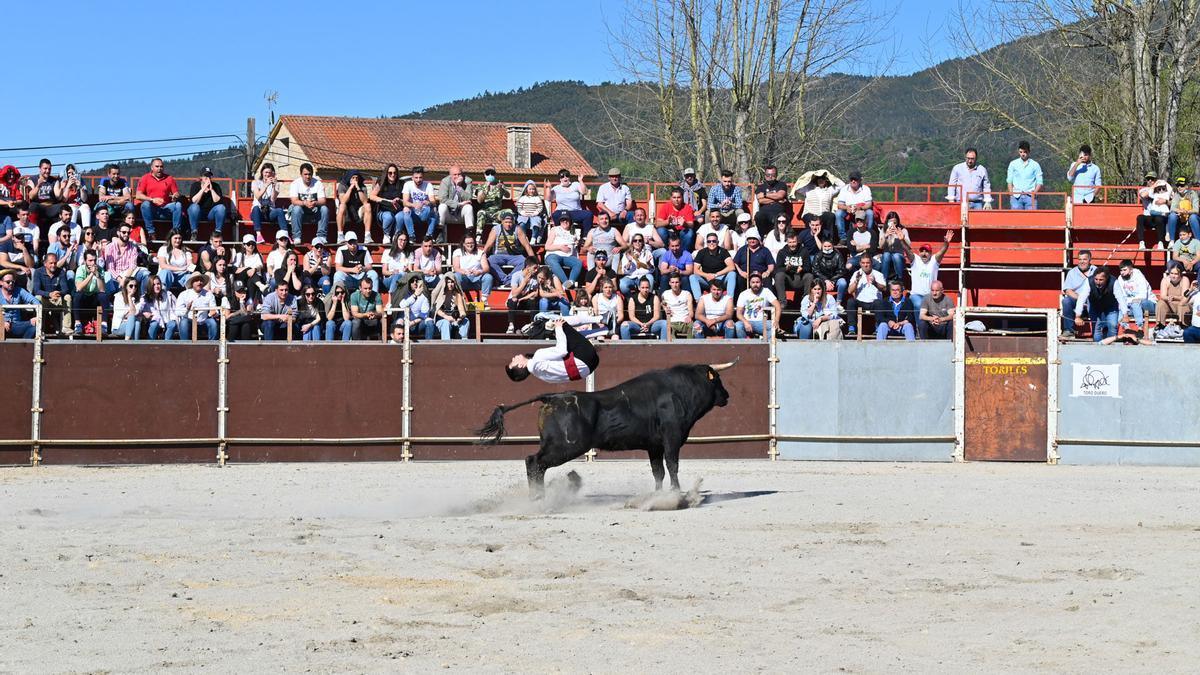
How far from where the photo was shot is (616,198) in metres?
25.2

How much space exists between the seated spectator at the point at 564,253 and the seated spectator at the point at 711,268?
5.67 ft

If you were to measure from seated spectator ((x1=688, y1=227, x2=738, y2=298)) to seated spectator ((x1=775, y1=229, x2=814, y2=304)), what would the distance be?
67 centimetres

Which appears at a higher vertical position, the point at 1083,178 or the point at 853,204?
the point at 1083,178

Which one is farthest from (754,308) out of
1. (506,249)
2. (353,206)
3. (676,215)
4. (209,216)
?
(209,216)

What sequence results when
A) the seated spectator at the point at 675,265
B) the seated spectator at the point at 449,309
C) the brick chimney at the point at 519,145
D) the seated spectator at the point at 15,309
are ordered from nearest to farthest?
1. the seated spectator at the point at 15,309
2. the seated spectator at the point at 449,309
3. the seated spectator at the point at 675,265
4. the brick chimney at the point at 519,145

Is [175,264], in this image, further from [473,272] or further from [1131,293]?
[1131,293]

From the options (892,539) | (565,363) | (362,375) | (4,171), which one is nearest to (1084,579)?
(892,539)

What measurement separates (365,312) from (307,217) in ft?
12.3

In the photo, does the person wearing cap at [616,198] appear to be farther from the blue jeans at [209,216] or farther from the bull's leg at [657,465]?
the bull's leg at [657,465]

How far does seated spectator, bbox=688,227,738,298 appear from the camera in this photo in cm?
2261

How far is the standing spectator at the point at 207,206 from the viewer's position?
78.6 ft

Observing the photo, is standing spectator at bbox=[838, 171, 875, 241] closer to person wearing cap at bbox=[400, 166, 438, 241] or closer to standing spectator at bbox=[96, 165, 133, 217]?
person wearing cap at bbox=[400, 166, 438, 241]

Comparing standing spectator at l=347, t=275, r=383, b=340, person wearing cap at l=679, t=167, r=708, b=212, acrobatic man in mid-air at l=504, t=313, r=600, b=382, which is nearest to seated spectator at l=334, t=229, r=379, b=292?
standing spectator at l=347, t=275, r=383, b=340

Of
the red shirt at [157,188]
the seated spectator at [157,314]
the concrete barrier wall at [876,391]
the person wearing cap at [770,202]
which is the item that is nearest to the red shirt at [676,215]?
the person wearing cap at [770,202]
